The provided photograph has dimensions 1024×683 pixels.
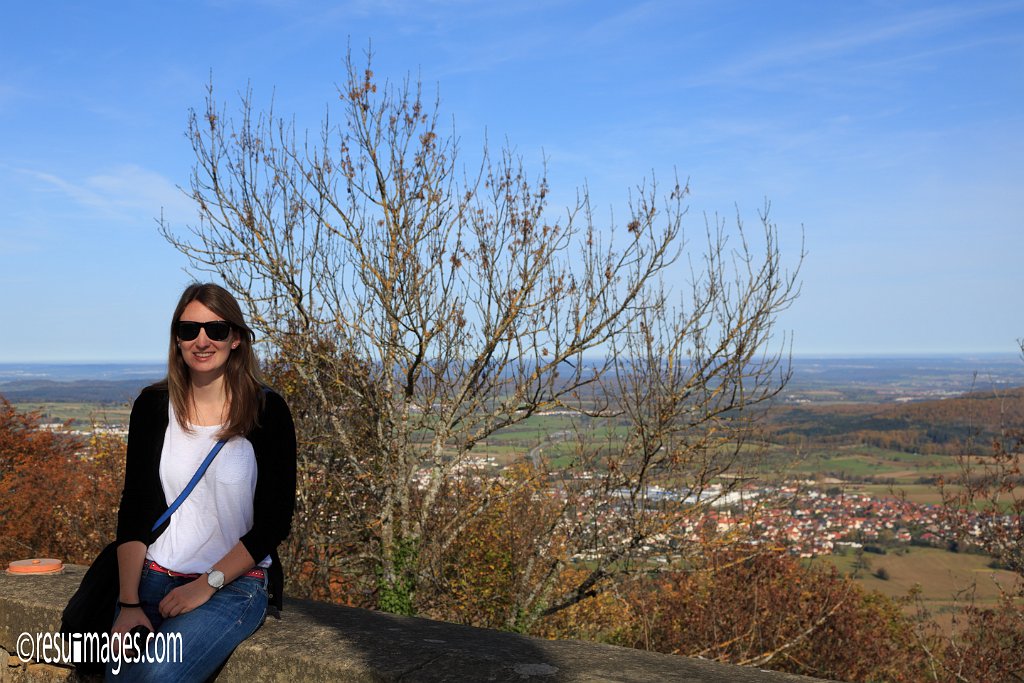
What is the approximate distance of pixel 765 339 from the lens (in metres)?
10.7

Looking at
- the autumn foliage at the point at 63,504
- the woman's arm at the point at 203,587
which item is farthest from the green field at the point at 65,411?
the woman's arm at the point at 203,587

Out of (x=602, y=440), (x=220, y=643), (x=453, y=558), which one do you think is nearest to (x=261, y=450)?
(x=220, y=643)

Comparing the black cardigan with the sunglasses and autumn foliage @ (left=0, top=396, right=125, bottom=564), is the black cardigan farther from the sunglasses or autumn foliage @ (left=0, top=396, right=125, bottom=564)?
autumn foliage @ (left=0, top=396, right=125, bottom=564)

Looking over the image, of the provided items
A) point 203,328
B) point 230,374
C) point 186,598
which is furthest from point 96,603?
point 203,328

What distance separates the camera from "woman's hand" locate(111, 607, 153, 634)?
2.54 meters

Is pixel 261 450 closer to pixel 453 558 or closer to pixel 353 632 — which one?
pixel 353 632

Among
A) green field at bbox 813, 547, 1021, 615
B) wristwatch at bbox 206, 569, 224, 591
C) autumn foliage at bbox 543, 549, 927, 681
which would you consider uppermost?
wristwatch at bbox 206, 569, 224, 591

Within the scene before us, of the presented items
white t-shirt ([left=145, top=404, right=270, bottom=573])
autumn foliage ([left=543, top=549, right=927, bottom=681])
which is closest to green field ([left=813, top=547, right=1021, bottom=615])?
autumn foliage ([left=543, top=549, right=927, bottom=681])

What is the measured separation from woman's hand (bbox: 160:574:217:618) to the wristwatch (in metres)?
0.01

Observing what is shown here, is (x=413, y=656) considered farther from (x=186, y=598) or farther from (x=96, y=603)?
(x=96, y=603)

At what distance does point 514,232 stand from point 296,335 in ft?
10.5

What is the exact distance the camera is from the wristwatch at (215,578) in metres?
2.58

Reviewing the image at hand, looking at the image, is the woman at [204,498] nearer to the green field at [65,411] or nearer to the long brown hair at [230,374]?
the long brown hair at [230,374]

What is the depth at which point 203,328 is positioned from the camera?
2.81 meters
